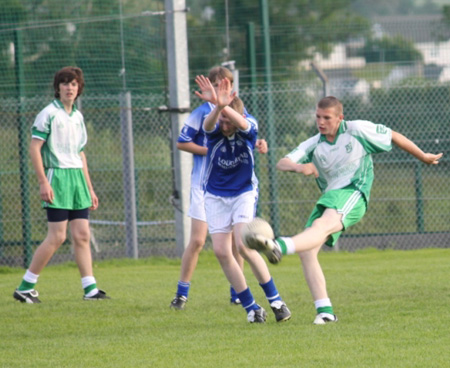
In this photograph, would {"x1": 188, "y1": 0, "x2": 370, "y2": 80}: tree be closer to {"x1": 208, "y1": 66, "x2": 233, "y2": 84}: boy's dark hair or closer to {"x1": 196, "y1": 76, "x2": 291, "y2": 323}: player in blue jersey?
{"x1": 208, "y1": 66, "x2": 233, "y2": 84}: boy's dark hair

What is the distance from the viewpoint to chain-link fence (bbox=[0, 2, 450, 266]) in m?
11.9

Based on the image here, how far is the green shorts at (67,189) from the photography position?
789 centimetres

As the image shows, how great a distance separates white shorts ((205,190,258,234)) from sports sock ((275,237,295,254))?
82cm

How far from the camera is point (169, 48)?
11180mm

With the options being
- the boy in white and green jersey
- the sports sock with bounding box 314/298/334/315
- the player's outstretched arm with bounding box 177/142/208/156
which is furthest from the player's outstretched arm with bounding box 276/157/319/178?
the player's outstretched arm with bounding box 177/142/208/156

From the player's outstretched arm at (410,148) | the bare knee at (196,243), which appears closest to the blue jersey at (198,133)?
the bare knee at (196,243)

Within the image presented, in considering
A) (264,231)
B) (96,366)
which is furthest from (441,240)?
(96,366)

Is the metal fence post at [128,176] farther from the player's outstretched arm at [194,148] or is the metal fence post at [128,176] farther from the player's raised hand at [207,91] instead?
the player's raised hand at [207,91]

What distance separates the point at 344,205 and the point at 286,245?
2.46 ft

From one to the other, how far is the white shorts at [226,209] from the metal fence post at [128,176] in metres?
5.20

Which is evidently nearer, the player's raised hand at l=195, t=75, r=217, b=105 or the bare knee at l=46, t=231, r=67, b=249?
the player's raised hand at l=195, t=75, r=217, b=105

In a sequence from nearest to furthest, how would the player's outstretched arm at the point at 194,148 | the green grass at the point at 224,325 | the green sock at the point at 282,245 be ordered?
the green grass at the point at 224,325 → the green sock at the point at 282,245 → the player's outstretched arm at the point at 194,148

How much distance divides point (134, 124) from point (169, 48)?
1.92 metres

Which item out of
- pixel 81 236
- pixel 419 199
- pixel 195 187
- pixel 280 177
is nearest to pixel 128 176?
pixel 280 177
